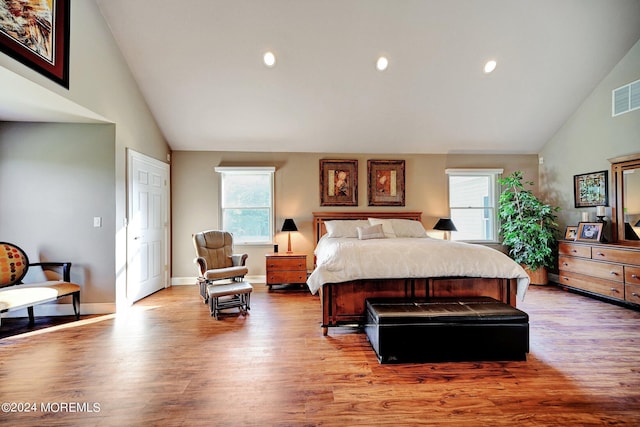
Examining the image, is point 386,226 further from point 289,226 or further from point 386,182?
point 289,226

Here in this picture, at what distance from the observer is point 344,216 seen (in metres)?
5.34

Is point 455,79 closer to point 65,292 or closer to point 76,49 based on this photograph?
point 76,49

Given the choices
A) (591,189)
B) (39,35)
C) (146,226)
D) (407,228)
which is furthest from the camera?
(407,228)

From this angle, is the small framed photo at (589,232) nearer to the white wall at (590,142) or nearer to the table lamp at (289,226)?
the white wall at (590,142)

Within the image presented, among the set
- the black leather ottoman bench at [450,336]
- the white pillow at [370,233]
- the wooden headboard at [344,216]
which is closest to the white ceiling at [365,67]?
the wooden headboard at [344,216]

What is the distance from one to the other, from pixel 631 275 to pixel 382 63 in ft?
13.8

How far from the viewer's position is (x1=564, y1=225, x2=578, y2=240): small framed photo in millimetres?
4734

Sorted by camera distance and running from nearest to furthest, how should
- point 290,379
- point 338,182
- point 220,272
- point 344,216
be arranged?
point 290,379 → point 220,272 → point 344,216 → point 338,182

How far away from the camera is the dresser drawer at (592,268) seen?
12.7 feet

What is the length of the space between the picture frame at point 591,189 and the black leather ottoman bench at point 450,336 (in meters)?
3.58

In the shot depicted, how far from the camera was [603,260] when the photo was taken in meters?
4.07

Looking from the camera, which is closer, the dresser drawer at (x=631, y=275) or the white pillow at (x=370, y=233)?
the dresser drawer at (x=631, y=275)

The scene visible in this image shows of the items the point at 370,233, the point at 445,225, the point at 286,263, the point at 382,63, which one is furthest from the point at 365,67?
the point at 286,263

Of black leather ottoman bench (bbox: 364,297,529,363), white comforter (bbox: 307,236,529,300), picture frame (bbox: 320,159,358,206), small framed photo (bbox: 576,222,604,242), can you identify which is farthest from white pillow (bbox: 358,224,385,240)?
small framed photo (bbox: 576,222,604,242)
